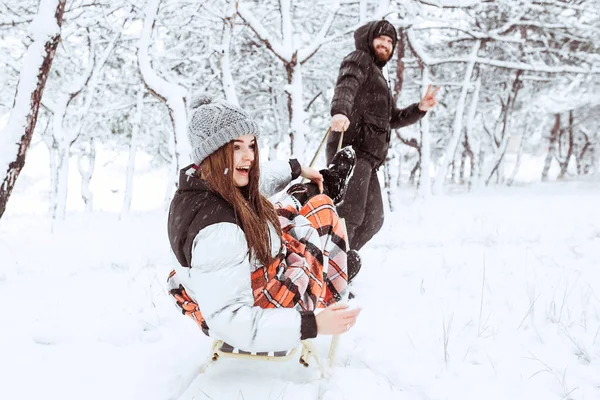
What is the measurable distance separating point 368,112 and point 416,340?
6.63 ft

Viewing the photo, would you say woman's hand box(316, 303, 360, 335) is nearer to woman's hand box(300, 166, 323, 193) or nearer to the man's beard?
woman's hand box(300, 166, 323, 193)

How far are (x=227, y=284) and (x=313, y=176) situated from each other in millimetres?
1208

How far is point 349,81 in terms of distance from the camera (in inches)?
137

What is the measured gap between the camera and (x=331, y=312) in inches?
66.0

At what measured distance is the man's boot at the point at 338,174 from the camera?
280 cm

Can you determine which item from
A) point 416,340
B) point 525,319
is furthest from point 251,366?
point 525,319

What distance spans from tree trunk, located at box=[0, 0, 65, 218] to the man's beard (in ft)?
10.0

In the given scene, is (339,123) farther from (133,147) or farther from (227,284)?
(133,147)

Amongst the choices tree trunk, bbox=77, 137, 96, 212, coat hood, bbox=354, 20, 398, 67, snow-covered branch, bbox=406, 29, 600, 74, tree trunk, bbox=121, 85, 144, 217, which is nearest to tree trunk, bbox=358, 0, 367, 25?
snow-covered branch, bbox=406, 29, 600, 74

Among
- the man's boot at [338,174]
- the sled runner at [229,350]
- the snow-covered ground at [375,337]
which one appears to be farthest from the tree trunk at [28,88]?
the man's boot at [338,174]

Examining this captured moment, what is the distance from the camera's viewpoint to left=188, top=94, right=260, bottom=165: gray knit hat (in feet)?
5.93

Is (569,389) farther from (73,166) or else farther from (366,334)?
(73,166)

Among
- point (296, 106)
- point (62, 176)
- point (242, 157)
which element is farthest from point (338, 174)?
point (62, 176)

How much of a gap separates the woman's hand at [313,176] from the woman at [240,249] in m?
0.42
